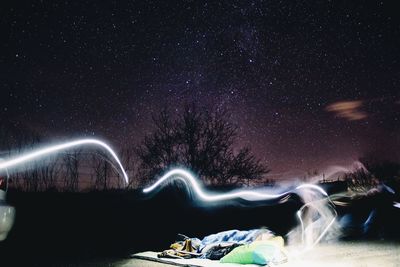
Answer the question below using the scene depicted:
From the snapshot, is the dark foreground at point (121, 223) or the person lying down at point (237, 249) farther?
the dark foreground at point (121, 223)

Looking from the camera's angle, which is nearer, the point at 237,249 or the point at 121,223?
the point at 237,249

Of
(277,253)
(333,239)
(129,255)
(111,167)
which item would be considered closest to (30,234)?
(129,255)

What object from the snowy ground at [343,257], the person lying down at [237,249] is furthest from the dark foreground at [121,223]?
the person lying down at [237,249]

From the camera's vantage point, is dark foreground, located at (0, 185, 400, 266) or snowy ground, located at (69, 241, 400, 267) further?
dark foreground, located at (0, 185, 400, 266)

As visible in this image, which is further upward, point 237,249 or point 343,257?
point 237,249

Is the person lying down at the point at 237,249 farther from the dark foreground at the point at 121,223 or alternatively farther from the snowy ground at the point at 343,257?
the dark foreground at the point at 121,223

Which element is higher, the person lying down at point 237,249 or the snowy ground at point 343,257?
the person lying down at point 237,249

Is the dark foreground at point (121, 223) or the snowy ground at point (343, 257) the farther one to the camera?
the dark foreground at point (121, 223)

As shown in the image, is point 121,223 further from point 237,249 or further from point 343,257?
point 343,257

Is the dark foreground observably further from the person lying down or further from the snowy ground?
the person lying down

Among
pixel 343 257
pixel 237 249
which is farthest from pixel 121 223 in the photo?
pixel 343 257

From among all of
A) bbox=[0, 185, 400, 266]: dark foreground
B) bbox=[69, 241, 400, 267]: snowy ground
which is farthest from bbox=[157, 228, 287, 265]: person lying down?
bbox=[0, 185, 400, 266]: dark foreground

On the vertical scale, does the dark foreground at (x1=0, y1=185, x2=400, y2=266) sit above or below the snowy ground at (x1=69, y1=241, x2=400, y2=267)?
above

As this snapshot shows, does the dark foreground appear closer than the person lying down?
No
